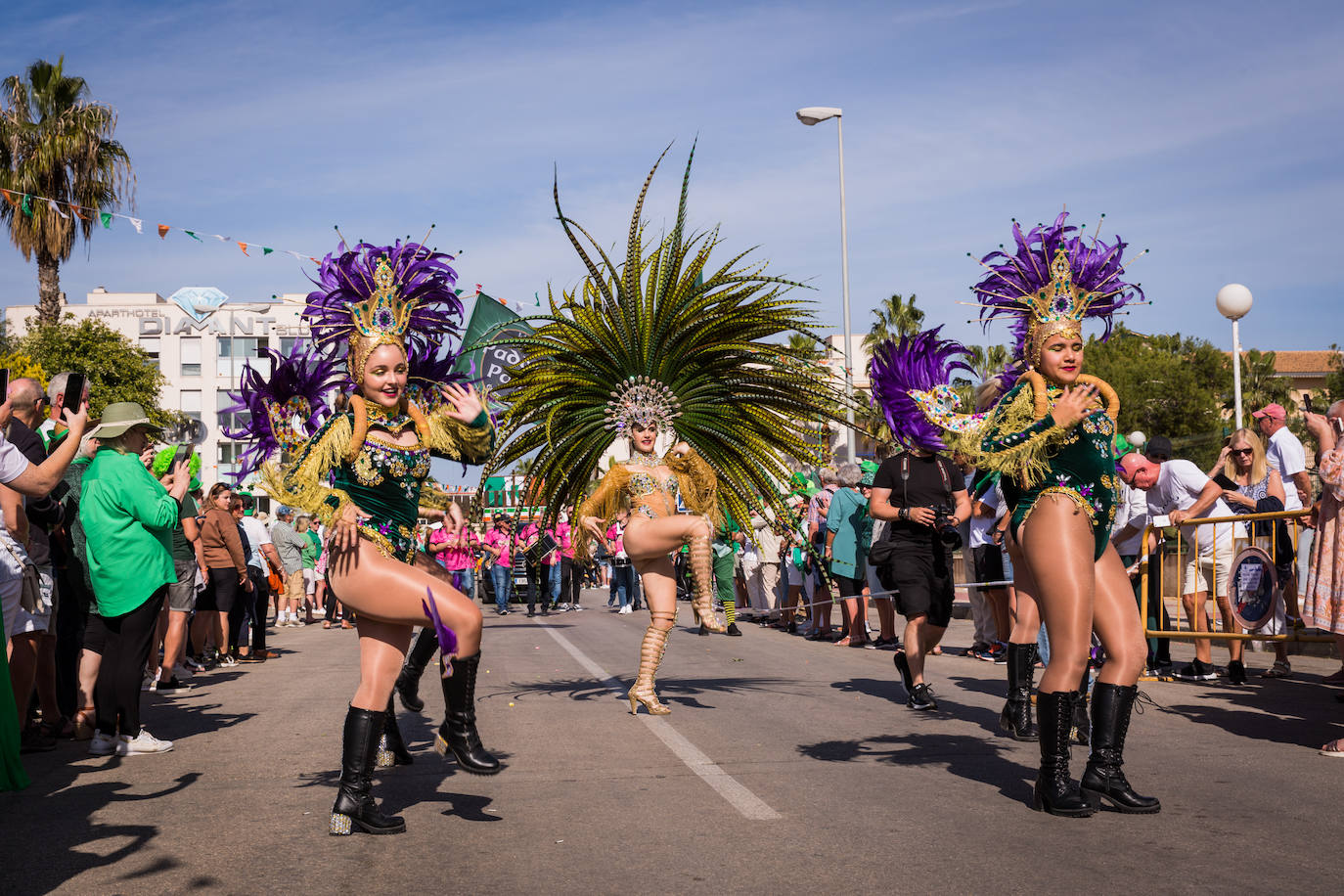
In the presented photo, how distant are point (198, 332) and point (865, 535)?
7975cm

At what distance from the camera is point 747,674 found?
11.9 meters

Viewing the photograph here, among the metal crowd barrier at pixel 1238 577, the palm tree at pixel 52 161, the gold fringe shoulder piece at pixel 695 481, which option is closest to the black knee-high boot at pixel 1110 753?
the metal crowd barrier at pixel 1238 577

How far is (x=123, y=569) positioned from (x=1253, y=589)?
→ 27.7 feet

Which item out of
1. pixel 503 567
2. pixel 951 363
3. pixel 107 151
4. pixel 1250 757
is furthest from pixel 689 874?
pixel 107 151

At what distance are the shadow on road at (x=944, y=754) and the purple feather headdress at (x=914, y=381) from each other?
1756 mm

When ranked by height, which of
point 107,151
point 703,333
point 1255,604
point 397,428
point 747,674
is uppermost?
point 107,151

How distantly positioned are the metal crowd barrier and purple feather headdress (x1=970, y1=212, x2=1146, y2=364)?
3.12m

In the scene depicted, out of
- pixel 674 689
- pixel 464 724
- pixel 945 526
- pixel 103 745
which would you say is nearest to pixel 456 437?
pixel 464 724

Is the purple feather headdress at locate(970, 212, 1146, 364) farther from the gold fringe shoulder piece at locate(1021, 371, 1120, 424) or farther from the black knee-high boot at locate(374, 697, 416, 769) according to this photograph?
the black knee-high boot at locate(374, 697, 416, 769)

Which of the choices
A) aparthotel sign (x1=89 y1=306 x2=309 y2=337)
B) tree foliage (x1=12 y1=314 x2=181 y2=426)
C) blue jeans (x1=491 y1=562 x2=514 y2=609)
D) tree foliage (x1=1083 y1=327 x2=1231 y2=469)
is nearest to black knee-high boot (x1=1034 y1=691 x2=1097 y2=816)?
blue jeans (x1=491 y1=562 x2=514 y2=609)

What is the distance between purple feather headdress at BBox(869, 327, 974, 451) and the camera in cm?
646

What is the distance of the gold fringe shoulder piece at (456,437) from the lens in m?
6.26

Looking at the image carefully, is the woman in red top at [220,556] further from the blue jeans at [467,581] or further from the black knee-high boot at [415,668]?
the blue jeans at [467,581]

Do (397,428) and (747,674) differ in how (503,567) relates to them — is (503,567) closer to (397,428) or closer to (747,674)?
(747,674)
